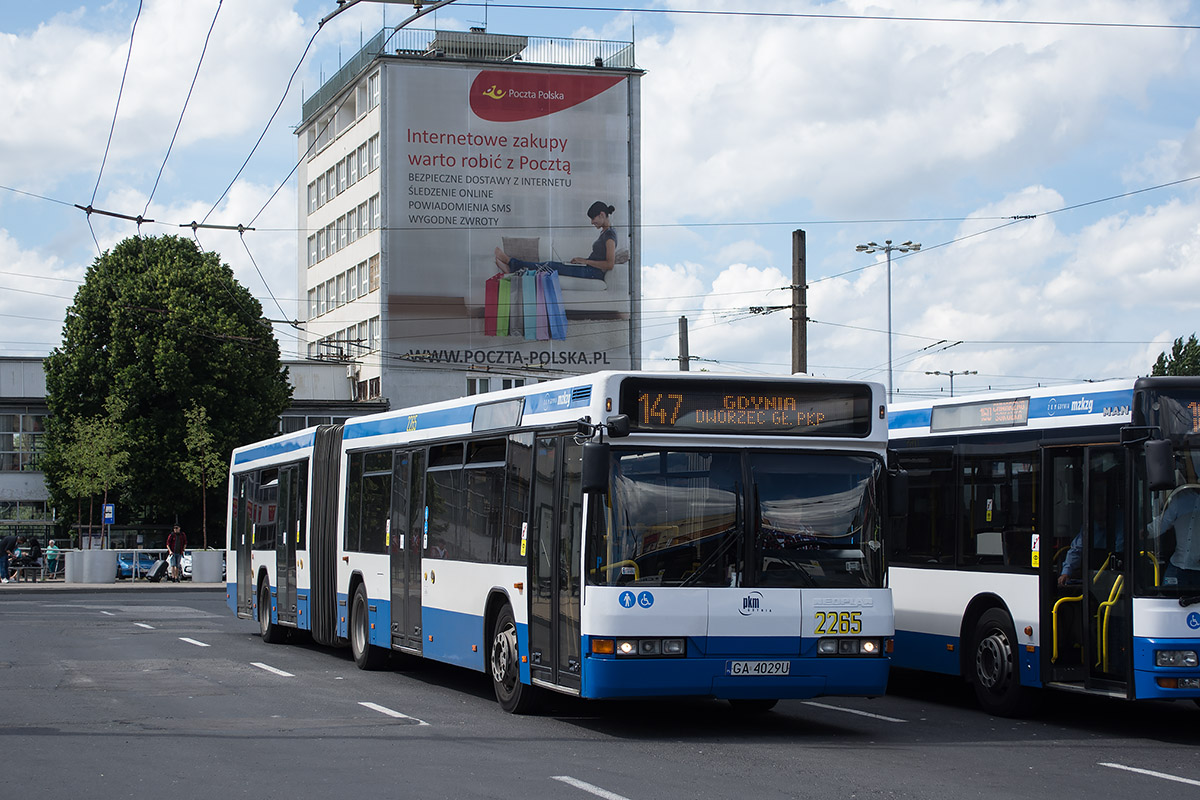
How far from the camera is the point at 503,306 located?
76.2 m

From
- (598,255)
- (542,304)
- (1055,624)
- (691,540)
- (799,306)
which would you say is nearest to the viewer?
(691,540)

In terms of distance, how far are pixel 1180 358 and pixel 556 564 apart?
3196 inches

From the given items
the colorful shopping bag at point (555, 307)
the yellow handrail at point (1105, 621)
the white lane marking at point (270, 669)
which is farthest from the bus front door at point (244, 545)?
the colorful shopping bag at point (555, 307)

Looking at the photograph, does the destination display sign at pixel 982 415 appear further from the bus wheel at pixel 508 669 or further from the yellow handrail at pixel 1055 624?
the bus wheel at pixel 508 669

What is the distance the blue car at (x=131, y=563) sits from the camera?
51000 millimetres

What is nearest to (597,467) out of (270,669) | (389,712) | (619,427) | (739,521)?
(619,427)

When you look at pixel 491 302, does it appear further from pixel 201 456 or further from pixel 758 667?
pixel 758 667

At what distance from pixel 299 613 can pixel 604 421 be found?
10284mm

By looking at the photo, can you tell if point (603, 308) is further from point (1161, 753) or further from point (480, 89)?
point (1161, 753)

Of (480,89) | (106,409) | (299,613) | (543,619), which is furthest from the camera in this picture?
(480,89)

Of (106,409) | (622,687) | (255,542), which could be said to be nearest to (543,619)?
(622,687)

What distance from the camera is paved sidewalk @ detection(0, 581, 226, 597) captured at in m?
42.6

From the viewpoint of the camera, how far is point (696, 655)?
38.2ft

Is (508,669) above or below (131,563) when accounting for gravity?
above
